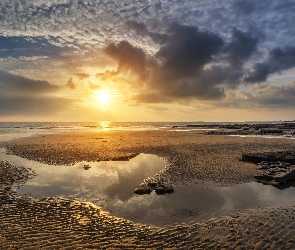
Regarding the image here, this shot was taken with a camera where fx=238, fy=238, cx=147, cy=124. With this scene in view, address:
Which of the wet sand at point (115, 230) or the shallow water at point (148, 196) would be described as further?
the shallow water at point (148, 196)

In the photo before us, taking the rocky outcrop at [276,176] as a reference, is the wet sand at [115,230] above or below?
below

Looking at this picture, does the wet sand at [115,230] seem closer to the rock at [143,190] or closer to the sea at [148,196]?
the sea at [148,196]

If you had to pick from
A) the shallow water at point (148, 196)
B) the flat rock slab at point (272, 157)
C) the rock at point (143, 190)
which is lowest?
the shallow water at point (148, 196)

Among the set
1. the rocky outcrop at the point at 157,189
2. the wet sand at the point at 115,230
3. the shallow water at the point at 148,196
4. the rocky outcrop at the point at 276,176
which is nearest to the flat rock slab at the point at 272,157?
the rocky outcrop at the point at 276,176

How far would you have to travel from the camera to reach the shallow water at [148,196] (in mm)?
13594

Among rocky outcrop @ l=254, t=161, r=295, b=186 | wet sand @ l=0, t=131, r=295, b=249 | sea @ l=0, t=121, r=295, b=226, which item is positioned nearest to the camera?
wet sand @ l=0, t=131, r=295, b=249

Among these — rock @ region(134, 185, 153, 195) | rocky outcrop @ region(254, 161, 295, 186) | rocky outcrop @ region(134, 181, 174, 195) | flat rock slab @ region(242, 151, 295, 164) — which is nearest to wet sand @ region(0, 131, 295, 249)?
rock @ region(134, 185, 153, 195)

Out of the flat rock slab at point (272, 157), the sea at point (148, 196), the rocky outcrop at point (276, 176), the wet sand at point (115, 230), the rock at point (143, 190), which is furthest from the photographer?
the flat rock slab at point (272, 157)

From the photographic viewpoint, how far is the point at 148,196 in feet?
54.3

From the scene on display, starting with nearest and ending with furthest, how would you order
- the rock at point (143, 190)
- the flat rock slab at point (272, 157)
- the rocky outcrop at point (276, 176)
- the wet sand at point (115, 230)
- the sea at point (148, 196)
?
the wet sand at point (115, 230)
the sea at point (148, 196)
the rock at point (143, 190)
the rocky outcrop at point (276, 176)
the flat rock slab at point (272, 157)

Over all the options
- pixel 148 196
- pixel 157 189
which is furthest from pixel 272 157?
pixel 148 196

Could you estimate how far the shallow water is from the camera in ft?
44.6

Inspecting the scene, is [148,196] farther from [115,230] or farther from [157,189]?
[115,230]

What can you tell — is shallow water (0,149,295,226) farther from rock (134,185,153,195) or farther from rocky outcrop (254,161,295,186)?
rocky outcrop (254,161,295,186)
